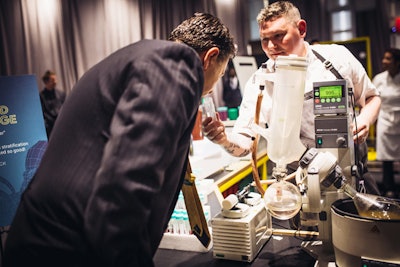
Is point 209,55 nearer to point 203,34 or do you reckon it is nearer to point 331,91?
point 203,34

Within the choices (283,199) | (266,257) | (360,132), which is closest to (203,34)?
(283,199)

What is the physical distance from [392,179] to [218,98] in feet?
10.6

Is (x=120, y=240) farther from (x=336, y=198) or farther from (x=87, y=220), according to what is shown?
(x=336, y=198)

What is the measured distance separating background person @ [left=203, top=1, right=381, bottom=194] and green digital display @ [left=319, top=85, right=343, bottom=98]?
0.37 m

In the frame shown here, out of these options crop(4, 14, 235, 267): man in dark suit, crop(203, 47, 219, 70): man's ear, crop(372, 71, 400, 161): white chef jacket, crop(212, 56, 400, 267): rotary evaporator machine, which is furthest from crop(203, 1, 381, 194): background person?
crop(372, 71, 400, 161): white chef jacket

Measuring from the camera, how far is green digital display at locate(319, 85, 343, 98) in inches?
50.9

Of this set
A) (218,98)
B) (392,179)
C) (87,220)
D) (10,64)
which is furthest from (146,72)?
(218,98)

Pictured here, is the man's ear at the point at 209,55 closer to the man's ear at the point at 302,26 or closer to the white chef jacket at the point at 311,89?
the white chef jacket at the point at 311,89

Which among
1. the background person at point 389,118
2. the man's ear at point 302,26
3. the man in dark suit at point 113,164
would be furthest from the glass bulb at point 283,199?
the background person at point 389,118

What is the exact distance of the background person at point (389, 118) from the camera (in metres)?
4.44

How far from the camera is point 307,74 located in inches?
71.1

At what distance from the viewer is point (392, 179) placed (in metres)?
4.60

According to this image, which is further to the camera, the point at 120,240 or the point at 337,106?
the point at 337,106

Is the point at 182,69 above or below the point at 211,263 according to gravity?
above
